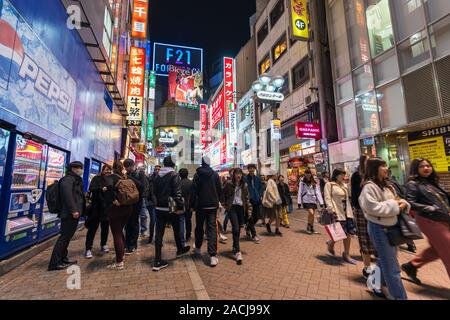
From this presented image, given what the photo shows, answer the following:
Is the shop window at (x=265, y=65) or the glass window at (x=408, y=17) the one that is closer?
the glass window at (x=408, y=17)

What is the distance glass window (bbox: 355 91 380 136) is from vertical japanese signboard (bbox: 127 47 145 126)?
45.0ft

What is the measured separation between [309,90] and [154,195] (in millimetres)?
15340

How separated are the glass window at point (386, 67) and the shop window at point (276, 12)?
13.1 metres

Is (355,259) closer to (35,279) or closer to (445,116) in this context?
(35,279)

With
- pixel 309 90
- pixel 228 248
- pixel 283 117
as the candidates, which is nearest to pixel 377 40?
pixel 309 90

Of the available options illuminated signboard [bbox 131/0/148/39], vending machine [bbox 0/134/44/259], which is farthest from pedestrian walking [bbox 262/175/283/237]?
illuminated signboard [bbox 131/0/148/39]

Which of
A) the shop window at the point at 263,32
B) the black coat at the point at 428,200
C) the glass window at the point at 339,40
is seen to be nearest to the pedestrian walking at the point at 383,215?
the black coat at the point at 428,200

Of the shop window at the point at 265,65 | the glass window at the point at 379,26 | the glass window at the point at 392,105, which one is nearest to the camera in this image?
the glass window at the point at 392,105

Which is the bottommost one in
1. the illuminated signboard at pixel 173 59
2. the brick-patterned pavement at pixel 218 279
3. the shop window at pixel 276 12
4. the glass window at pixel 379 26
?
the brick-patterned pavement at pixel 218 279

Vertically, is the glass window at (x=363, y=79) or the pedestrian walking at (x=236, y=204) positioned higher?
the glass window at (x=363, y=79)

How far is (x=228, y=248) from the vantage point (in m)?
5.87

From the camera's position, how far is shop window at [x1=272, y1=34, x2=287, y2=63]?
21.1 metres

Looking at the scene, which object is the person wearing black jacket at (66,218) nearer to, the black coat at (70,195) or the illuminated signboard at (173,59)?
the black coat at (70,195)

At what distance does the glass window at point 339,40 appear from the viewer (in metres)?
14.2
